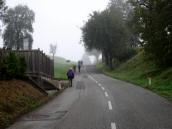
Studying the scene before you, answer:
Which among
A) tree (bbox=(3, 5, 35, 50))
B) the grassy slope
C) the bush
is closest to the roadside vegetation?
the grassy slope

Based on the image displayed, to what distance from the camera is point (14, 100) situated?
17172mm

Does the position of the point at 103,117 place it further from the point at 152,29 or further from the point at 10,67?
the point at 152,29

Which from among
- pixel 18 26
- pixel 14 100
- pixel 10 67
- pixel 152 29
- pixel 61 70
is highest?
pixel 18 26

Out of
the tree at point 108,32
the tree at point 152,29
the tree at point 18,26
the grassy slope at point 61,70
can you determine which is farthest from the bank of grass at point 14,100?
the tree at point 18,26

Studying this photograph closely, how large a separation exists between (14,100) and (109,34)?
50.6 m

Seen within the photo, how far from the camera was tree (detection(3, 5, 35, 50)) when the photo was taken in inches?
3684

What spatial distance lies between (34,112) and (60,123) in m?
3.92

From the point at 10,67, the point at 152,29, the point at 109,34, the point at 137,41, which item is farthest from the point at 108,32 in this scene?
the point at 10,67

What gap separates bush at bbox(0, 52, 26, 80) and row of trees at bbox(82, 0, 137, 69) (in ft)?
148

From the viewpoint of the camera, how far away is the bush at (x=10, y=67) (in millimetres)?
20614

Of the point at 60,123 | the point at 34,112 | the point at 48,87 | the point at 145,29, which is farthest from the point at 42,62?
the point at 60,123

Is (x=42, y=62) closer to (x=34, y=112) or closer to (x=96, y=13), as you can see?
(x=34, y=112)

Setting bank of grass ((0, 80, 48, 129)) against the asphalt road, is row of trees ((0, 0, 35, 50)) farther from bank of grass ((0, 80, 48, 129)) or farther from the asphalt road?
the asphalt road

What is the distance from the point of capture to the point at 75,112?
15.8 m
